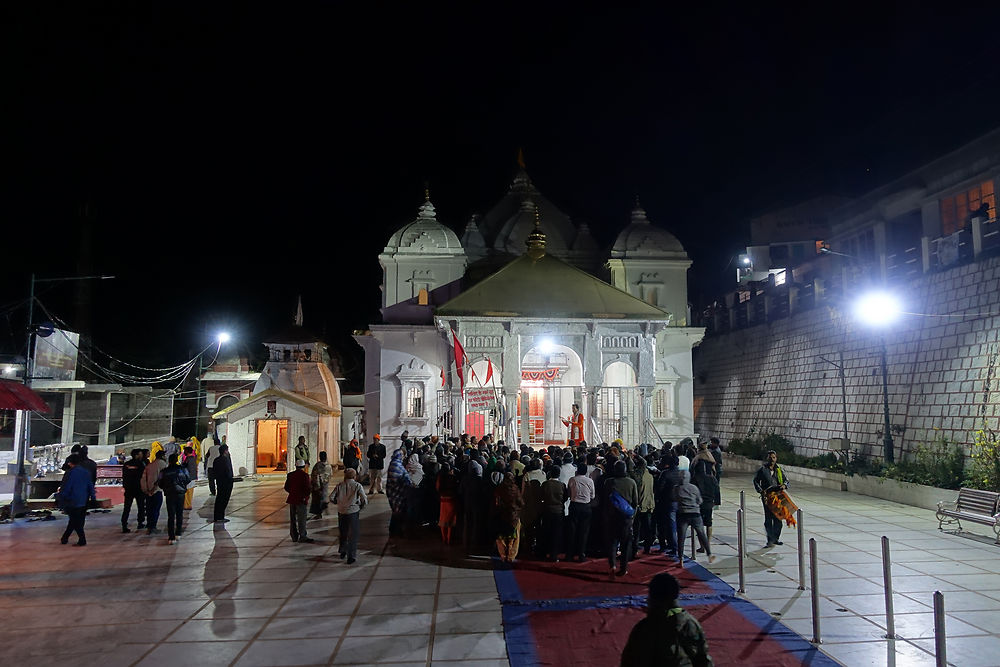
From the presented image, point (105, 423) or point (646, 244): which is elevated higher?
point (646, 244)

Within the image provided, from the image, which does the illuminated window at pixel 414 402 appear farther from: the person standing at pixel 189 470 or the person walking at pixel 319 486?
the person walking at pixel 319 486

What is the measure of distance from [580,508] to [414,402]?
1682cm

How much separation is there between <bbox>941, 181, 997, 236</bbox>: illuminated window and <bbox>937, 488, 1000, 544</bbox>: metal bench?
13.2 metres

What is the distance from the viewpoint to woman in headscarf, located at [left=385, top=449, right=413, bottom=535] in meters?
13.1

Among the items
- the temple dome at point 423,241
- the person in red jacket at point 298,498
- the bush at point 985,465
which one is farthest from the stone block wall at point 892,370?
the person in red jacket at point 298,498

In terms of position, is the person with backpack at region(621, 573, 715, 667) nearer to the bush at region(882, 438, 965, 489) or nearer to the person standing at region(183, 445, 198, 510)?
the person standing at region(183, 445, 198, 510)

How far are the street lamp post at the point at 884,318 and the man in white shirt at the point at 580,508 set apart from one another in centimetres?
1205

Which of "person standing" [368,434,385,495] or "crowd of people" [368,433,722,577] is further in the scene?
"person standing" [368,434,385,495]

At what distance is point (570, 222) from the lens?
32469mm

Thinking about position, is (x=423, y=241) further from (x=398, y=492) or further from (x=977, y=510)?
(x=977, y=510)

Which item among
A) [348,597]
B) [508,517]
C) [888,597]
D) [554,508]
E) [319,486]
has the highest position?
[554,508]

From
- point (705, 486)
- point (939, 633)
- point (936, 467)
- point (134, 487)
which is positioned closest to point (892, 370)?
point (936, 467)

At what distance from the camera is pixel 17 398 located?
1545 cm

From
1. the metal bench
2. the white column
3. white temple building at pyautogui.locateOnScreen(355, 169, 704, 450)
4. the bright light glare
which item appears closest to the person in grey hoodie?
the metal bench
